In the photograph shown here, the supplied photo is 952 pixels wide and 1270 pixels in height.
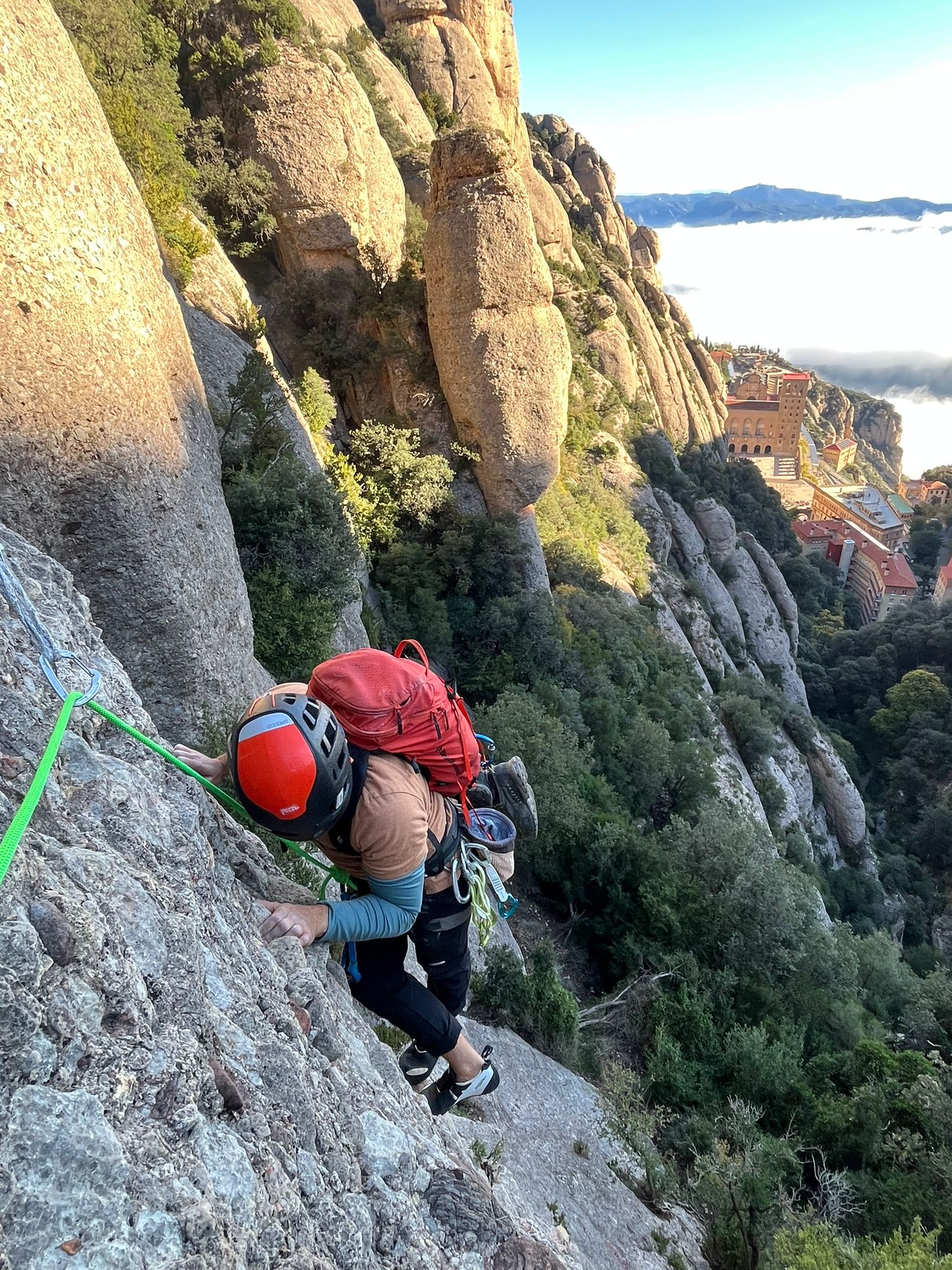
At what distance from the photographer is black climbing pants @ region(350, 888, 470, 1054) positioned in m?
3.55

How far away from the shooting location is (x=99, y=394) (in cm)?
691

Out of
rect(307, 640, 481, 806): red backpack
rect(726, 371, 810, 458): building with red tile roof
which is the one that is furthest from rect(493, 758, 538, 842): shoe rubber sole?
rect(726, 371, 810, 458): building with red tile roof

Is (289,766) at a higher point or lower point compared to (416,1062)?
higher

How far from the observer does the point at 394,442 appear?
20.7 meters

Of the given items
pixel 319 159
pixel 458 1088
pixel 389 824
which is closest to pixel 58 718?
A: pixel 389 824

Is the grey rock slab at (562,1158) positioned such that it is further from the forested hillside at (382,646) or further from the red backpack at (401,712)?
the red backpack at (401,712)

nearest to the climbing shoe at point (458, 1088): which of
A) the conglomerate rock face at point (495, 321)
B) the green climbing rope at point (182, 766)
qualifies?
the green climbing rope at point (182, 766)

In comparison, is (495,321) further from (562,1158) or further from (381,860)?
(381,860)

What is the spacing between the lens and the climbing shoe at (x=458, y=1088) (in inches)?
161

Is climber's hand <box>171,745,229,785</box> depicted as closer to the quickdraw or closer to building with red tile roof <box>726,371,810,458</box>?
the quickdraw

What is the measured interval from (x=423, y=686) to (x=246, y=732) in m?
0.88

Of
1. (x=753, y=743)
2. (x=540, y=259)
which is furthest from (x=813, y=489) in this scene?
(x=540, y=259)

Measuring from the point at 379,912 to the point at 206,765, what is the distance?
1046 mm

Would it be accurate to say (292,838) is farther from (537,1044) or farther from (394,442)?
(394,442)
